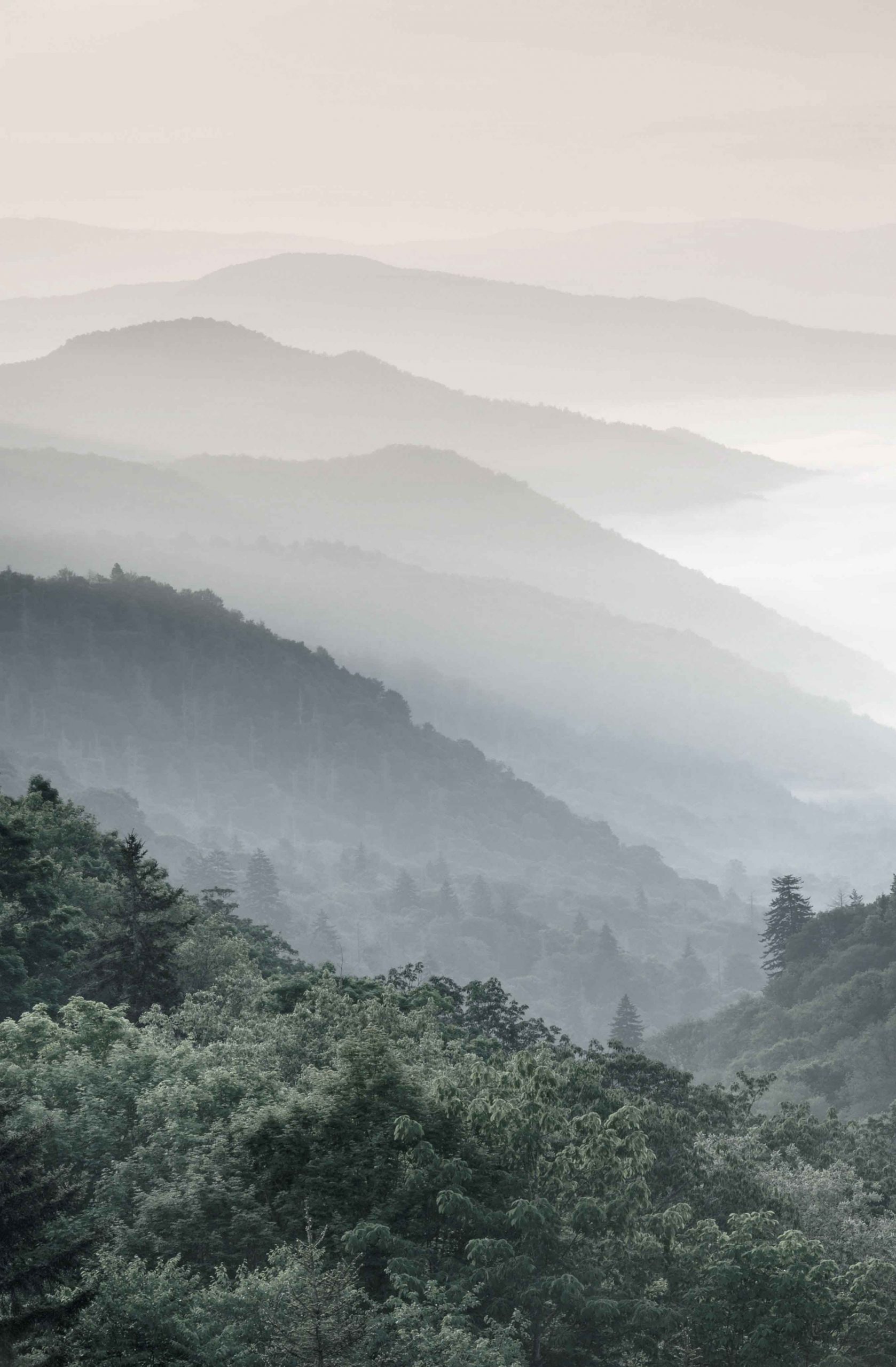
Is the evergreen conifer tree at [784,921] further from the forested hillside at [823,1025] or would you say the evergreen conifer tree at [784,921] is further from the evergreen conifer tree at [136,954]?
the evergreen conifer tree at [136,954]

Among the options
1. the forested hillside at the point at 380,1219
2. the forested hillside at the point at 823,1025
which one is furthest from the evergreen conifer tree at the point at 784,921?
the forested hillside at the point at 380,1219

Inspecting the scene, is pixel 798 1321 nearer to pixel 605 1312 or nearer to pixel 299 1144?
pixel 605 1312

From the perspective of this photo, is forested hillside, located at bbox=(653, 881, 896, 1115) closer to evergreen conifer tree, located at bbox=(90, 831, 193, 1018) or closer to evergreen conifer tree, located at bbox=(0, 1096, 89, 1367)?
evergreen conifer tree, located at bbox=(90, 831, 193, 1018)

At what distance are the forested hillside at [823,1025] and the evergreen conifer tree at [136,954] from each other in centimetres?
8409

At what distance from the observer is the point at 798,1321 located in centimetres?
3569

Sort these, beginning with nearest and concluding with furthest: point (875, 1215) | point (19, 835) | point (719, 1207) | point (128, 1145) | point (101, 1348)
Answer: point (101, 1348), point (128, 1145), point (719, 1207), point (875, 1215), point (19, 835)

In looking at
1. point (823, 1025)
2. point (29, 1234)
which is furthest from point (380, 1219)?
point (823, 1025)

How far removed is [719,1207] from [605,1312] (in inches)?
634

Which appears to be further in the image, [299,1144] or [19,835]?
[19,835]

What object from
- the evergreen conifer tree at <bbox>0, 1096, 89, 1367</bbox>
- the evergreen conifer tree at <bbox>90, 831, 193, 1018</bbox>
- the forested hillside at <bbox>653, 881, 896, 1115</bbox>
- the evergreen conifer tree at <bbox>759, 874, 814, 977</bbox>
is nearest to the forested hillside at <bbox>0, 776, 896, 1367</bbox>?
the evergreen conifer tree at <bbox>0, 1096, 89, 1367</bbox>

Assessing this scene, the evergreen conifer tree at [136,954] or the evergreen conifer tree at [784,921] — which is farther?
the evergreen conifer tree at [784,921]

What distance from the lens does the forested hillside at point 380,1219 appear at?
2997cm

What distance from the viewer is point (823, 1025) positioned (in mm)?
150875

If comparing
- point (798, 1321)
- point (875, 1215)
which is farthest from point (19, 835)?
point (798, 1321)
